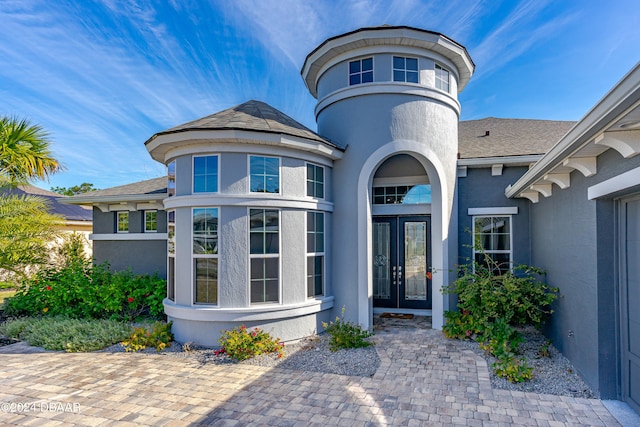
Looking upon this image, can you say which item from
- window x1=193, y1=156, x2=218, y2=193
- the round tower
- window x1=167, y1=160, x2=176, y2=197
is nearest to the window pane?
window x1=193, y1=156, x2=218, y2=193

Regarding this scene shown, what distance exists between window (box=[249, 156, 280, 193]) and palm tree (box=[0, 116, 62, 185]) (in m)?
6.49

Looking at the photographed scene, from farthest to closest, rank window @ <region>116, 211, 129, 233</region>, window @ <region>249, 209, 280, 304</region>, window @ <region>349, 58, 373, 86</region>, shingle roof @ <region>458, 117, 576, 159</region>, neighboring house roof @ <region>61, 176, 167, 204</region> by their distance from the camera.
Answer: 1. window @ <region>116, 211, 129, 233</region>
2. neighboring house roof @ <region>61, 176, 167, 204</region>
3. shingle roof @ <region>458, 117, 576, 159</region>
4. window @ <region>349, 58, 373, 86</region>
5. window @ <region>249, 209, 280, 304</region>

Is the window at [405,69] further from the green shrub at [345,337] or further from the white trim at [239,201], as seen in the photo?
the green shrub at [345,337]

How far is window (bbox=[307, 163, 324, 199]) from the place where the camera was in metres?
8.03

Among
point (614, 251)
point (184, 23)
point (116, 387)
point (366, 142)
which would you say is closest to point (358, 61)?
point (366, 142)

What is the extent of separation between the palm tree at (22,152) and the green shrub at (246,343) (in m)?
7.25

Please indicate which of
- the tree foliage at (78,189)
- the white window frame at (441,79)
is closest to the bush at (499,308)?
the white window frame at (441,79)

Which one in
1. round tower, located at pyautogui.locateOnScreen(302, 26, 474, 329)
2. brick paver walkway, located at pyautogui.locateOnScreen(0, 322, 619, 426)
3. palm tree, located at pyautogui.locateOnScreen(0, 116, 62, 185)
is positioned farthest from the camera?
palm tree, located at pyautogui.locateOnScreen(0, 116, 62, 185)

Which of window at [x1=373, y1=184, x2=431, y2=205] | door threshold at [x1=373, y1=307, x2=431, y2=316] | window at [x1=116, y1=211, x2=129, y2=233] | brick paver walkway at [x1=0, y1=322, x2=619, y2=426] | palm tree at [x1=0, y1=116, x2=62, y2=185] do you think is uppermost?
palm tree at [x1=0, y1=116, x2=62, y2=185]

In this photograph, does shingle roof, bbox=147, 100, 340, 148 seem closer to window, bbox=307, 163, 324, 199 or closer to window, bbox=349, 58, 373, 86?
window, bbox=307, 163, 324, 199

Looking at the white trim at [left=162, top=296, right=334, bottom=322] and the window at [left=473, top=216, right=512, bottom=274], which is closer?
the white trim at [left=162, top=296, right=334, bottom=322]

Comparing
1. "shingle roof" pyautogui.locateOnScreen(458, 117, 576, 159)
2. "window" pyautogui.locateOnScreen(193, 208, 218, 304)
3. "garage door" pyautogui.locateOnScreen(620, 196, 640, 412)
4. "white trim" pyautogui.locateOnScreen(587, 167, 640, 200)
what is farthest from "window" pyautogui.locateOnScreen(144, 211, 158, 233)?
"garage door" pyautogui.locateOnScreen(620, 196, 640, 412)

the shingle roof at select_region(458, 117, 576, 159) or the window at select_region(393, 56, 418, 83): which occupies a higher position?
the window at select_region(393, 56, 418, 83)

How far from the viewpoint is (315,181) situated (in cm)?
821
